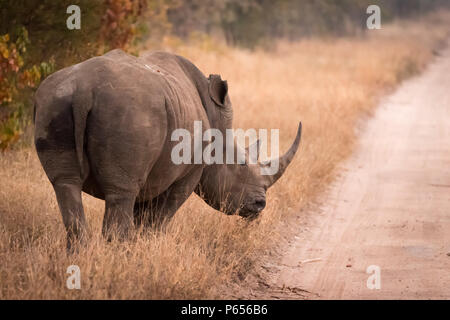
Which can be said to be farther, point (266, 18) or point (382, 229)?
point (266, 18)

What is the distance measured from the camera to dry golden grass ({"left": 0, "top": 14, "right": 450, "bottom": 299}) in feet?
15.1

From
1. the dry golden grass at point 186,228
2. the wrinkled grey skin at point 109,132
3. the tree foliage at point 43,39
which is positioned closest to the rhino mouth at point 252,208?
the dry golden grass at point 186,228

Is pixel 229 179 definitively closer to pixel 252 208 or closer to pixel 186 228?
pixel 252 208

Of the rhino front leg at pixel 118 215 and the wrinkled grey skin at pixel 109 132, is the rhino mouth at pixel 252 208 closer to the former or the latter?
the wrinkled grey skin at pixel 109 132

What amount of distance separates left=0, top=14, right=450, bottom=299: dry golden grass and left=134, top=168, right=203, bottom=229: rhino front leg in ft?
0.52

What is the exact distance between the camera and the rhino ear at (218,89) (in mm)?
5812

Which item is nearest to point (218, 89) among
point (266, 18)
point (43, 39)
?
point (43, 39)

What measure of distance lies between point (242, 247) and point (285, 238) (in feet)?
3.28

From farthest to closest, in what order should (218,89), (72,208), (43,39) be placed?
1. (43,39)
2. (218,89)
3. (72,208)

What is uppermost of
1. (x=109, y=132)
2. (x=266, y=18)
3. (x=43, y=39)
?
(x=266, y=18)

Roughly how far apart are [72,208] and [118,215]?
0.30 meters

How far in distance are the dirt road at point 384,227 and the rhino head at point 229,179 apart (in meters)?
0.61

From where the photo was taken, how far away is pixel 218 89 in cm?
586
